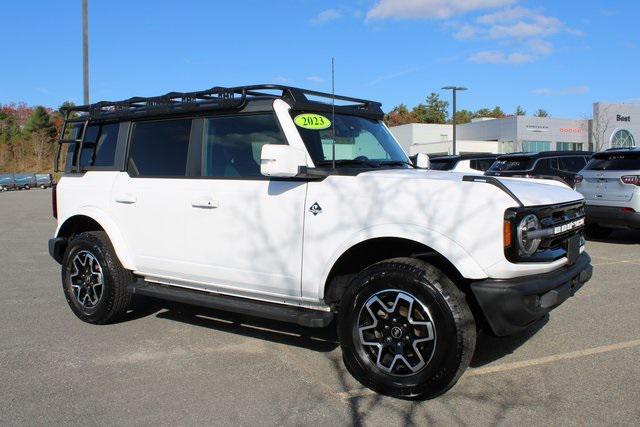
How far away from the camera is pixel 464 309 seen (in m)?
3.60

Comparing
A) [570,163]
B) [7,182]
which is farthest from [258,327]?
A: [7,182]

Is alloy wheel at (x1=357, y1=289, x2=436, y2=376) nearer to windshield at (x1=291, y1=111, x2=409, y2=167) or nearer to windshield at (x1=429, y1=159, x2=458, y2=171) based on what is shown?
windshield at (x1=291, y1=111, x2=409, y2=167)

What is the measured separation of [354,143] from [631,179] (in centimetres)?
684

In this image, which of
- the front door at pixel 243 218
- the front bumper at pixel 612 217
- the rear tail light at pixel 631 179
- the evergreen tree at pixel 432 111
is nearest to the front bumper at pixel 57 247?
the front door at pixel 243 218

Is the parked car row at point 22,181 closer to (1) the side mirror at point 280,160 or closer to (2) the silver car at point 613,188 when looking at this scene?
(2) the silver car at point 613,188

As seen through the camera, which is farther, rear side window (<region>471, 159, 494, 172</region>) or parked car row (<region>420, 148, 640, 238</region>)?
rear side window (<region>471, 159, 494, 172</region>)

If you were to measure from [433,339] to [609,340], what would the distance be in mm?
2162

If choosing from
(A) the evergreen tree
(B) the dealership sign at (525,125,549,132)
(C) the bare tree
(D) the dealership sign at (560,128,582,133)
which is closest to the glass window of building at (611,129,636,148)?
(C) the bare tree

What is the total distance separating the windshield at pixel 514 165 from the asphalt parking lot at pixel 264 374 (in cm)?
640

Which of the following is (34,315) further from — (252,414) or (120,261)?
(252,414)

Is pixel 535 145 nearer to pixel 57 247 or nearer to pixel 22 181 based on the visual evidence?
pixel 22 181

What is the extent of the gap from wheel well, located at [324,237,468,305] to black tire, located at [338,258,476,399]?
0.52 ft

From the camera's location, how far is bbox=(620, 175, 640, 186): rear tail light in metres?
9.58

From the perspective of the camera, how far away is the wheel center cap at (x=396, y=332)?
12.4ft
